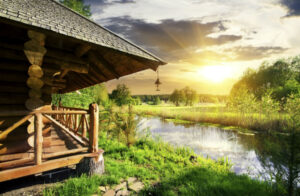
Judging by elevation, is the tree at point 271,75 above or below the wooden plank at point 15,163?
above

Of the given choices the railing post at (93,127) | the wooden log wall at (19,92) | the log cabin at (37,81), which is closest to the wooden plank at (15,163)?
Answer: the log cabin at (37,81)

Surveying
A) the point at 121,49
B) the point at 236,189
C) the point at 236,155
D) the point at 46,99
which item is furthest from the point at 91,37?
the point at 236,155

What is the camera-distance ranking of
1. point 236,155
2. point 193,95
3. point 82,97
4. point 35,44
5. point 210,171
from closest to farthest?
1. point 35,44
2. point 210,171
3. point 236,155
4. point 82,97
5. point 193,95

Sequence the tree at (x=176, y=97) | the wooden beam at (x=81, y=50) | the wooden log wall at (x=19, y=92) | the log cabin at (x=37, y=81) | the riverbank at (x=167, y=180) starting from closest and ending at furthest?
the log cabin at (x=37, y=81)
the riverbank at (x=167, y=180)
the wooden log wall at (x=19, y=92)
the wooden beam at (x=81, y=50)
the tree at (x=176, y=97)

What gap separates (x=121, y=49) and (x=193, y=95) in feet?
190

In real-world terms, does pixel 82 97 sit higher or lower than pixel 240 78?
lower

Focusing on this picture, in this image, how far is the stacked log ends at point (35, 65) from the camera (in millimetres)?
3225

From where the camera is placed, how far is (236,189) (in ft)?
13.0

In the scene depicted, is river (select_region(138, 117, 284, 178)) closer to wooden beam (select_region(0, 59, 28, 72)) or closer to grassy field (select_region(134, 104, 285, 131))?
grassy field (select_region(134, 104, 285, 131))

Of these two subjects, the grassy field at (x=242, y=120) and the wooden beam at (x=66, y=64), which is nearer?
the wooden beam at (x=66, y=64)

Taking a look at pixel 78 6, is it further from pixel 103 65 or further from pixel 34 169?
pixel 34 169

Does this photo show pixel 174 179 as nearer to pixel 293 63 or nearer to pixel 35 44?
pixel 35 44

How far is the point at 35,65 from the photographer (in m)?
3.42

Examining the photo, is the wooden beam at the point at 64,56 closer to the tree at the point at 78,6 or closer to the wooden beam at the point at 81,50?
the wooden beam at the point at 81,50
